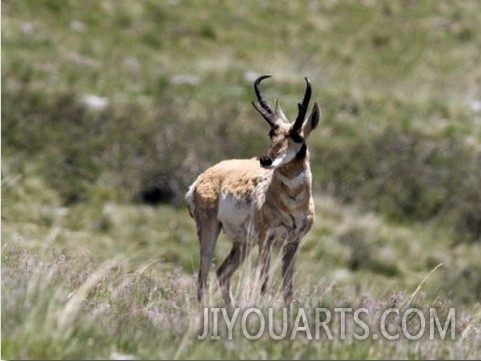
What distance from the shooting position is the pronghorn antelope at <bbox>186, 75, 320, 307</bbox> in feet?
36.8

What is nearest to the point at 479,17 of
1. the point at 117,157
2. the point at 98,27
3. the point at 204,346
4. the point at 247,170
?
the point at 98,27

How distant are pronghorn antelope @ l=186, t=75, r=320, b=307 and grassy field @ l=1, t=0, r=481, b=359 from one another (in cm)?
75

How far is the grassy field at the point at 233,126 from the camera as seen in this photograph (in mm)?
19875

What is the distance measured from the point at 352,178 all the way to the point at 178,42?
22.9 ft

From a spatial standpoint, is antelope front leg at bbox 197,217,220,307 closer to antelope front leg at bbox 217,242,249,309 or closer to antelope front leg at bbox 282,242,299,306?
antelope front leg at bbox 217,242,249,309

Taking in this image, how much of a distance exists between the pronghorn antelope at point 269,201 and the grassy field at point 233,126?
29.5 inches

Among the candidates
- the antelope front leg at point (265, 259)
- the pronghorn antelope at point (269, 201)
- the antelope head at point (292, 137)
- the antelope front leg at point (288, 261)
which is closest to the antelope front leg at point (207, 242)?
the pronghorn antelope at point (269, 201)

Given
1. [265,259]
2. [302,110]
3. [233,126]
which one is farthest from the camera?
[233,126]

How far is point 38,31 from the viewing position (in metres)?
26.2

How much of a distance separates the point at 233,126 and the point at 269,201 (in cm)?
1122

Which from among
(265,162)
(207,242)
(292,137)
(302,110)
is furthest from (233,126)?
(265,162)

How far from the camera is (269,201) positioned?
37.4ft

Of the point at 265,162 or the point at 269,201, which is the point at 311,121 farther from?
the point at 269,201

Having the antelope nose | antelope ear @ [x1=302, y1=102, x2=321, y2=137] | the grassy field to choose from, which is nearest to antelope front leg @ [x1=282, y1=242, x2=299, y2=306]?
the grassy field
